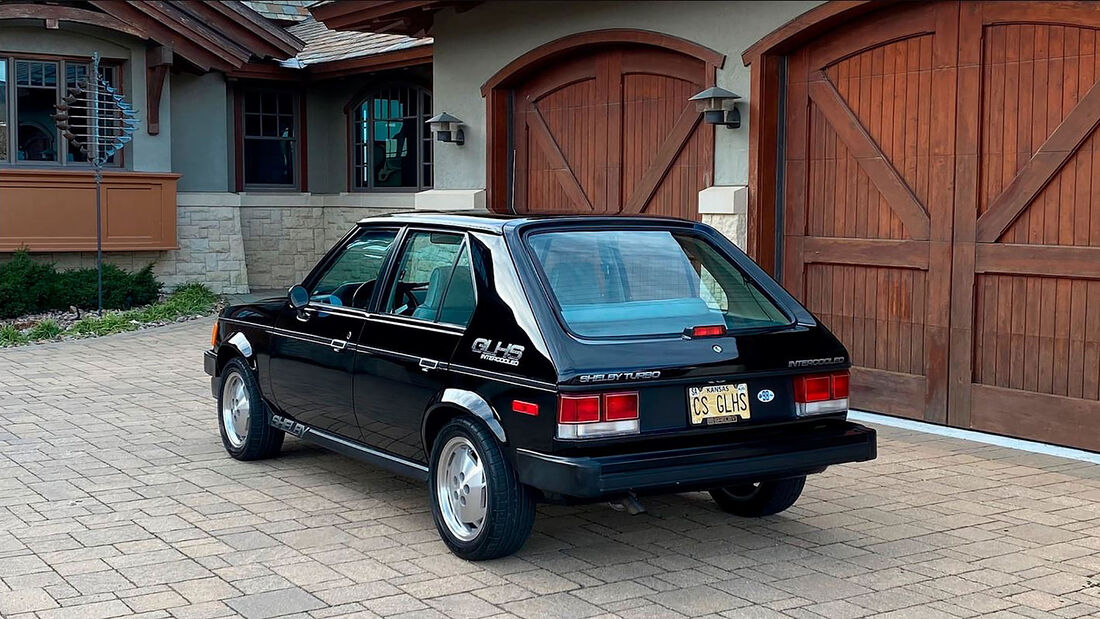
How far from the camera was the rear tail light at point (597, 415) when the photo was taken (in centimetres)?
488

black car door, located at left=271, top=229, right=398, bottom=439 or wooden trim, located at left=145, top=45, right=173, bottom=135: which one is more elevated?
wooden trim, located at left=145, top=45, right=173, bottom=135

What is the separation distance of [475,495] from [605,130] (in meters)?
6.40

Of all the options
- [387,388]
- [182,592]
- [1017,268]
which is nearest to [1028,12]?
[1017,268]

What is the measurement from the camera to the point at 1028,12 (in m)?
7.85

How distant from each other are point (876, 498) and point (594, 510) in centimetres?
151

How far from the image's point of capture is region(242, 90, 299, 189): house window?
67.3 ft

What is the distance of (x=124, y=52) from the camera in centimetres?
1800

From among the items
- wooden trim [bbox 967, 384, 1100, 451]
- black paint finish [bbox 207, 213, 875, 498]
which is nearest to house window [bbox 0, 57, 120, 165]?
black paint finish [bbox 207, 213, 875, 498]

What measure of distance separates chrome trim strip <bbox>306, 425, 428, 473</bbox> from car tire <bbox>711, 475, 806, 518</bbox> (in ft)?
4.69

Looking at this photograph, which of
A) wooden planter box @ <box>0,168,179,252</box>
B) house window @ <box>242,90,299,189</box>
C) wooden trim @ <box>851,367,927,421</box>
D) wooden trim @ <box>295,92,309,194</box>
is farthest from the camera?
wooden trim @ <box>295,92,309,194</box>

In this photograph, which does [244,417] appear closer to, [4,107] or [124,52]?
[4,107]

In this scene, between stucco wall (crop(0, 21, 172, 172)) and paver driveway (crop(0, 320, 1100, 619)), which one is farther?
stucco wall (crop(0, 21, 172, 172))

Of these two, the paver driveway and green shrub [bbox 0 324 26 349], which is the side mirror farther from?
green shrub [bbox 0 324 26 349]

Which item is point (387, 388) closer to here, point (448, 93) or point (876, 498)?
point (876, 498)
